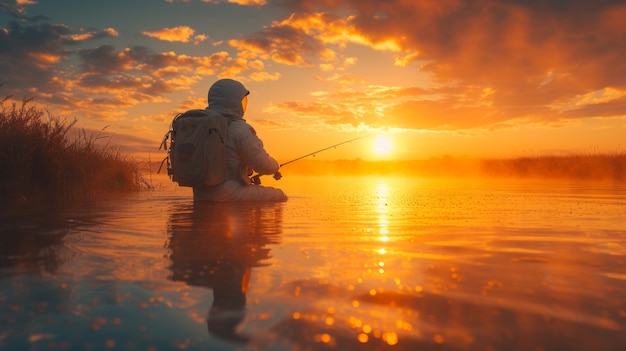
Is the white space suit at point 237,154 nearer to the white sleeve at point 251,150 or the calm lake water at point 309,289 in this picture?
the white sleeve at point 251,150

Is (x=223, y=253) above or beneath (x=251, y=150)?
beneath

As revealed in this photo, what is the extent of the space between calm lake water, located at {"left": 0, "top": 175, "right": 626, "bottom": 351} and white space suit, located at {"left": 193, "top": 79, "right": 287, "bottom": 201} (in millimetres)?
3974

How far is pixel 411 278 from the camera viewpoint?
3.04m

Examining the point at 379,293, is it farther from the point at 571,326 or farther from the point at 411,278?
the point at 571,326

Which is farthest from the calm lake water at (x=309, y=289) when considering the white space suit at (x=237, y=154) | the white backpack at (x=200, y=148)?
the white space suit at (x=237, y=154)

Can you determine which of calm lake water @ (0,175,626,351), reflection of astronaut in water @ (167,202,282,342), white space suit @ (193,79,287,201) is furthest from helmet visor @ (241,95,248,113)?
calm lake water @ (0,175,626,351)

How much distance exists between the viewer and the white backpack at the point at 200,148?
890 centimetres

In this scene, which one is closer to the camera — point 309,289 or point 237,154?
point 309,289

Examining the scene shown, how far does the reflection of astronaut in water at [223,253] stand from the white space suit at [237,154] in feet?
6.51

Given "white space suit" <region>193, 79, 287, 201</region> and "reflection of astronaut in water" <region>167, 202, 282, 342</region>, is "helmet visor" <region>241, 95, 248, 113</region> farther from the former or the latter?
"reflection of astronaut in water" <region>167, 202, 282, 342</region>

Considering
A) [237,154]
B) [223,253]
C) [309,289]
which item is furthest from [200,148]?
[309,289]

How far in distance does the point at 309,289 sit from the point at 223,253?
4.47ft

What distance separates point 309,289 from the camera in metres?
2.76

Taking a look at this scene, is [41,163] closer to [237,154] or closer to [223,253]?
[237,154]
